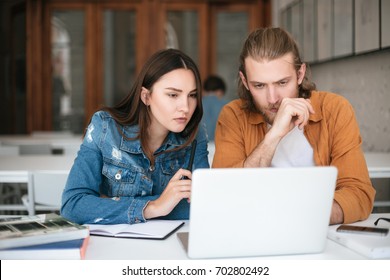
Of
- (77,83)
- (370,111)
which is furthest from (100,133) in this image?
(77,83)

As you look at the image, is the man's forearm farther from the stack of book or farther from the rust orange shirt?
the stack of book

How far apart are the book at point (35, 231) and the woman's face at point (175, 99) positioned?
54cm

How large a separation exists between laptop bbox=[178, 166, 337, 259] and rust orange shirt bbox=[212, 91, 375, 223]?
0.42m

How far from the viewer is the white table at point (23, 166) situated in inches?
98.7

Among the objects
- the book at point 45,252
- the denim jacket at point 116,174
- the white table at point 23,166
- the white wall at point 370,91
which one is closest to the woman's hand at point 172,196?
the denim jacket at point 116,174

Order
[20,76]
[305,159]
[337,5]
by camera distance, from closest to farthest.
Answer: [305,159]
[337,5]
[20,76]

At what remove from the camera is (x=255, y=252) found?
1.09 m

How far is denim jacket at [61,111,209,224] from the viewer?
147 centimetres

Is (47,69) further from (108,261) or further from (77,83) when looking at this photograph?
(108,261)

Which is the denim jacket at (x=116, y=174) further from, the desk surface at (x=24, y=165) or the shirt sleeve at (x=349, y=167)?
the desk surface at (x=24, y=165)

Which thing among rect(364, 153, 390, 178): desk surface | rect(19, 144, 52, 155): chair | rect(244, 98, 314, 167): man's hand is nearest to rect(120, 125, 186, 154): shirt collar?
rect(244, 98, 314, 167): man's hand

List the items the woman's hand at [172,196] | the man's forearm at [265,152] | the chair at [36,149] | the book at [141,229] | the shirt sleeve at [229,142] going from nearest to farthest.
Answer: the book at [141,229] → the woman's hand at [172,196] → the man's forearm at [265,152] → the shirt sleeve at [229,142] → the chair at [36,149]

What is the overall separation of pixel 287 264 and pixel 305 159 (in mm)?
806

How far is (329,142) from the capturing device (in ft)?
5.74
